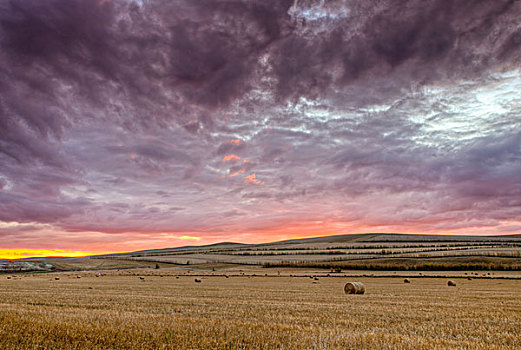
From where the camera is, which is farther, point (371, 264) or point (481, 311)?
point (371, 264)

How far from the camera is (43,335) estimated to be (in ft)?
29.8

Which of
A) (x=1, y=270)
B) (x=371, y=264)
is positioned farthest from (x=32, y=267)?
(x=371, y=264)

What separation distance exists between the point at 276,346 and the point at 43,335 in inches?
235

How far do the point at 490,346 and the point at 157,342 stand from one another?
8.18 meters

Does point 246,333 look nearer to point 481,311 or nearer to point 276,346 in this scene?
point 276,346

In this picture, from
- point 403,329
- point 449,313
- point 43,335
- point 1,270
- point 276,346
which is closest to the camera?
point 276,346

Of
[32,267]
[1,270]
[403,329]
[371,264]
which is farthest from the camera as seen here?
[32,267]

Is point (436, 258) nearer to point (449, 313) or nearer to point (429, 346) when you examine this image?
point (449, 313)

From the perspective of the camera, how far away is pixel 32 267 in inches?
3344

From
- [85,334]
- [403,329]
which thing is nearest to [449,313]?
[403,329]

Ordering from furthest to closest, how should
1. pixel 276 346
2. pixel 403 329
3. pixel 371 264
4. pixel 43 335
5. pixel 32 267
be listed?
pixel 32 267
pixel 371 264
pixel 403 329
pixel 43 335
pixel 276 346

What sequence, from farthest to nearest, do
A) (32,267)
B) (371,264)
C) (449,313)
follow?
(32,267) < (371,264) < (449,313)

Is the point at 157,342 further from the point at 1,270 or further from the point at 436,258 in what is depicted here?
the point at 1,270

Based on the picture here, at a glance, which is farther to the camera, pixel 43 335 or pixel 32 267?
pixel 32 267
